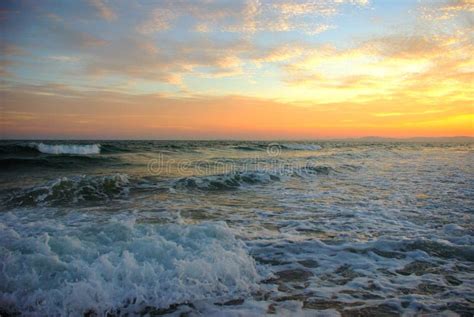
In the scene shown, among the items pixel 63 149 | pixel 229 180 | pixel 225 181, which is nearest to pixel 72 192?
pixel 225 181

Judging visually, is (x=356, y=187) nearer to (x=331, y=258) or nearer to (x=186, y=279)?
(x=331, y=258)

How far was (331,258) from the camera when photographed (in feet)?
15.4

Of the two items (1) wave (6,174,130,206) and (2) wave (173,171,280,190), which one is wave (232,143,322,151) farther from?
(1) wave (6,174,130,206)

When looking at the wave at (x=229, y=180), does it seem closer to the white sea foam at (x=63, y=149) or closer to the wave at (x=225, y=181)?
the wave at (x=225, y=181)

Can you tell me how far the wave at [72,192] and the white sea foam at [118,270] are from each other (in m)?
3.99

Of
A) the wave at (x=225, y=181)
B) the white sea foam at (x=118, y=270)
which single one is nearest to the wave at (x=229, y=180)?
the wave at (x=225, y=181)

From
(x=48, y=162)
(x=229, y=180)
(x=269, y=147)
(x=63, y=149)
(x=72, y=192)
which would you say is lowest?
(x=72, y=192)

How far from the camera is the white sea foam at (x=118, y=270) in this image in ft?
10.9

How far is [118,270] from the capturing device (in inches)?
149

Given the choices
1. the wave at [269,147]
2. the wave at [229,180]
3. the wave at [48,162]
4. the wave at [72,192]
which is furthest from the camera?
the wave at [269,147]

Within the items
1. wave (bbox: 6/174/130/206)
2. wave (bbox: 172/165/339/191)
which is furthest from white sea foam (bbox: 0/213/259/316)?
wave (bbox: 172/165/339/191)

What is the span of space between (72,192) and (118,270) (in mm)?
6760

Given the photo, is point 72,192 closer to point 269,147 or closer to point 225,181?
point 225,181

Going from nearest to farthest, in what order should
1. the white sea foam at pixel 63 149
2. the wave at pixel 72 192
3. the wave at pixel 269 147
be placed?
the wave at pixel 72 192 → the white sea foam at pixel 63 149 → the wave at pixel 269 147
